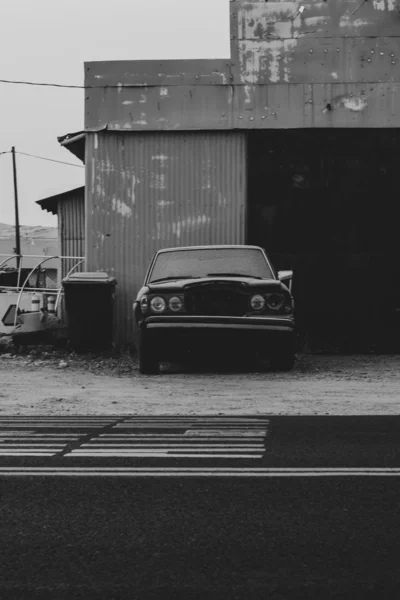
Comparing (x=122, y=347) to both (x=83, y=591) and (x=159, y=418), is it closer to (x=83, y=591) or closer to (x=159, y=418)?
(x=159, y=418)

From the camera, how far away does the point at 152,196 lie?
17.1m

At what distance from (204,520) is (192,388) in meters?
7.43

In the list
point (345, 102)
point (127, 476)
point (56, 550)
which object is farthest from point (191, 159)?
point (56, 550)

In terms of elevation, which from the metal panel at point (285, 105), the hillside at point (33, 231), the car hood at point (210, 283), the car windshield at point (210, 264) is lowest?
the hillside at point (33, 231)

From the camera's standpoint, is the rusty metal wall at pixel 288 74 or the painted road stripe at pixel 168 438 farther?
the rusty metal wall at pixel 288 74

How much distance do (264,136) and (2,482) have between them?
12.2m

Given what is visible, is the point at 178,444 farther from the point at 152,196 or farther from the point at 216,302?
the point at 152,196

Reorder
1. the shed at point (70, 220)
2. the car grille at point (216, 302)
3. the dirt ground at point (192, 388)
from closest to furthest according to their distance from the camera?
the dirt ground at point (192, 388)
the car grille at point (216, 302)
the shed at point (70, 220)

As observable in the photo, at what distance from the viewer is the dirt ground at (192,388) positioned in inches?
399

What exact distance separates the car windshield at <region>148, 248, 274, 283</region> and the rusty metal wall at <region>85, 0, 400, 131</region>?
3.57 m

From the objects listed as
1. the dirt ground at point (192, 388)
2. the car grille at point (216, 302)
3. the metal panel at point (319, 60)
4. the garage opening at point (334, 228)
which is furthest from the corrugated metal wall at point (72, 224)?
the car grille at point (216, 302)

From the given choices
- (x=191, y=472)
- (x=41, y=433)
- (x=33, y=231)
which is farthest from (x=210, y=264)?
(x=33, y=231)

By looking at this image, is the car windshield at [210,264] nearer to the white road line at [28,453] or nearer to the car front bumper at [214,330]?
the car front bumper at [214,330]

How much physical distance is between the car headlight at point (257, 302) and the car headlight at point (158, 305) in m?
1.12
